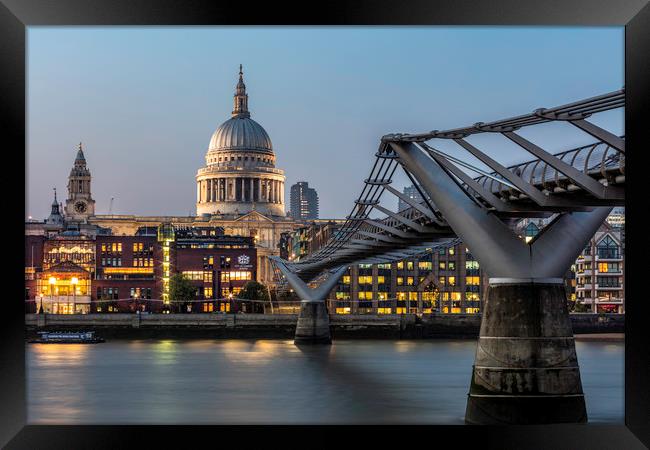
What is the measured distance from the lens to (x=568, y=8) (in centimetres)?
1488

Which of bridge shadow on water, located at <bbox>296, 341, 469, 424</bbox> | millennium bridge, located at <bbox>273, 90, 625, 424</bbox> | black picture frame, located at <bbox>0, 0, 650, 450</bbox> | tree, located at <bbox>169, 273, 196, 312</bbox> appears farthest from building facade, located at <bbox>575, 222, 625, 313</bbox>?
black picture frame, located at <bbox>0, 0, 650, 450</bbox>

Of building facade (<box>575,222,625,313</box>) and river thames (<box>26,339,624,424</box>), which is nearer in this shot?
river thames (<box>26,339,624,424</box>)

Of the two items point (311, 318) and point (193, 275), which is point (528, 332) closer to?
point (311, 318)

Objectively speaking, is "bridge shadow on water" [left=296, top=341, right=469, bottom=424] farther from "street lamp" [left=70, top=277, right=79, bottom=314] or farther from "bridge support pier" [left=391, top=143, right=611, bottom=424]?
"street lamp" [left=70, top=277, right=79, bottom=314]

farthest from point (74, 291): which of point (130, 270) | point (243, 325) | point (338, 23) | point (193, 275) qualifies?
point (338, 23)

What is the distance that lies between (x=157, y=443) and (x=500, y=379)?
35.6 feet

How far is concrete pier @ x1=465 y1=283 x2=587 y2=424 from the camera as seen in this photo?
25141 mm

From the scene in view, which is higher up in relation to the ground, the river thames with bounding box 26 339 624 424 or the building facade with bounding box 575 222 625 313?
the building facade with bounding box 575 222 625 313

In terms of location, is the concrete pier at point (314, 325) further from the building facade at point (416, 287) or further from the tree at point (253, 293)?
the tree at point (253, 293)

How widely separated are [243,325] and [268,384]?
49625mm

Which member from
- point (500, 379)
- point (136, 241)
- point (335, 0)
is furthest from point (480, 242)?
point (136, 241)

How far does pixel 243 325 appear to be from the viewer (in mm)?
99562

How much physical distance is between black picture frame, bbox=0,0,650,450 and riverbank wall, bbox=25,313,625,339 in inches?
3241
